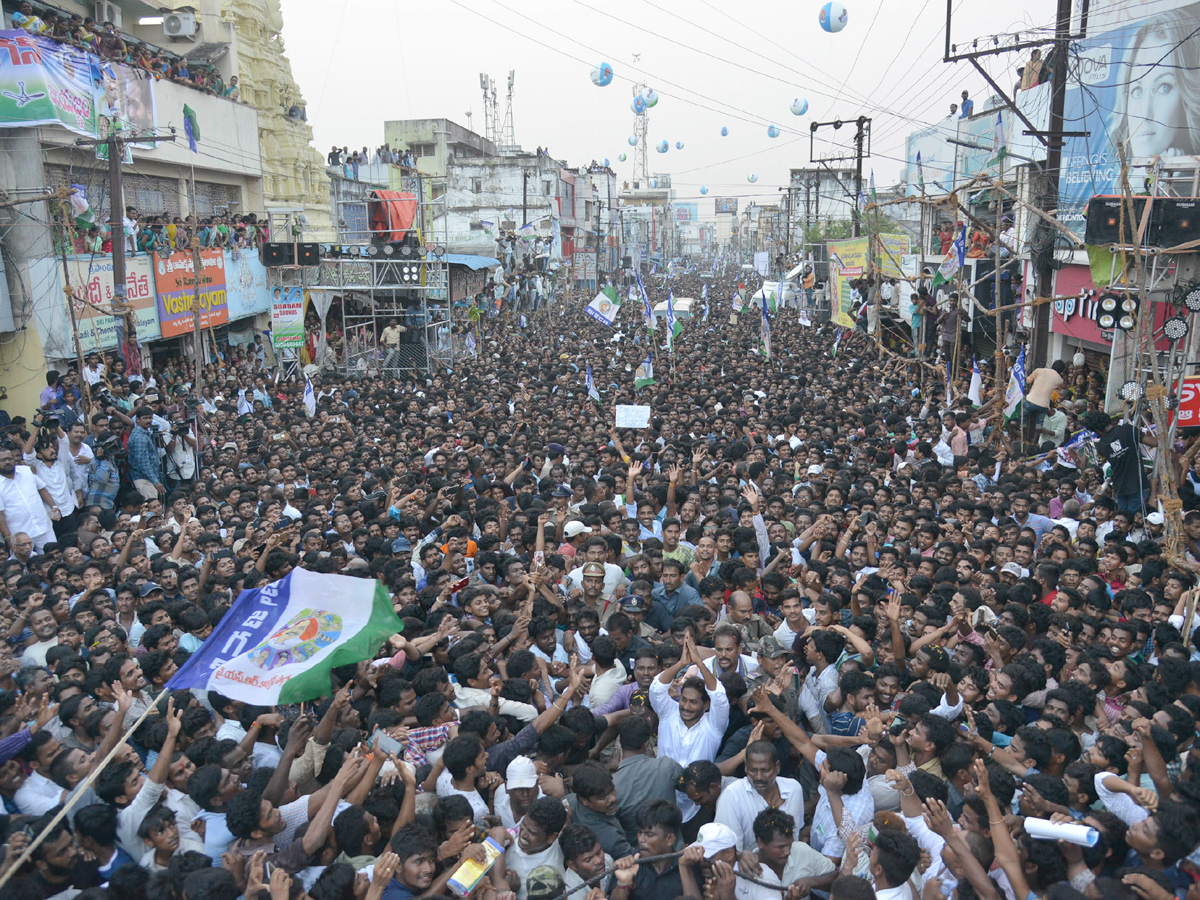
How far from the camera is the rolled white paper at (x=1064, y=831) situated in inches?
130

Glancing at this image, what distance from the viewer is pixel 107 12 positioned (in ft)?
75.9

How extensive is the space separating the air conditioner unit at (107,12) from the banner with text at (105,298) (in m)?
8.70

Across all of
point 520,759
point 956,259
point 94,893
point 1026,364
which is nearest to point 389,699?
point 520,759

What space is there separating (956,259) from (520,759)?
15931mm

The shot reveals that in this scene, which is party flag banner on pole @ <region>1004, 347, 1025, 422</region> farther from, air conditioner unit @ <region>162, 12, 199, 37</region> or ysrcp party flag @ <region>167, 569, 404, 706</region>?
air conditioner unit @ <region>162, 12, 199, 37</region>

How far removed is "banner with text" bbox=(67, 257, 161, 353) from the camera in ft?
51.2

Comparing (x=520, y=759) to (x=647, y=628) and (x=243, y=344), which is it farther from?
(x=243, y=344)

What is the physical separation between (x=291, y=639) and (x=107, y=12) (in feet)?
78.3

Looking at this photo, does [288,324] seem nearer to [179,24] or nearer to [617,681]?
[179,24]

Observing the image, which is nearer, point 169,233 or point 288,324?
point 169,233

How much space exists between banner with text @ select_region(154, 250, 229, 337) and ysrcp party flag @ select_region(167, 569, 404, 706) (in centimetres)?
1503

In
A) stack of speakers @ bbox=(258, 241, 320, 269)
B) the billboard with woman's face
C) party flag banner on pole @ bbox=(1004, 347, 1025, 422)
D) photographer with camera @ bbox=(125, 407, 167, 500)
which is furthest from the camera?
stack of speakers @ bbox=(258, 241, 320, 269)

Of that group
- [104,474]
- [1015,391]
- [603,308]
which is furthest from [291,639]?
[603,308]

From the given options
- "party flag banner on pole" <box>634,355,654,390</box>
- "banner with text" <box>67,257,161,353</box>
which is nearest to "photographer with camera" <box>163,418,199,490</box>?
"banner with text" <box>67,257,161,353</box>
